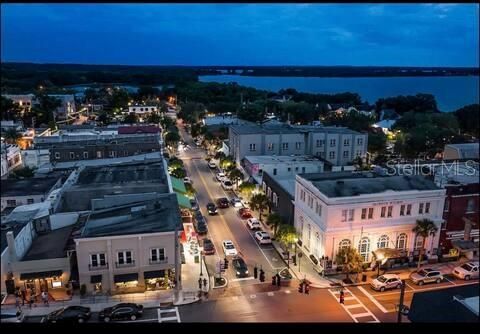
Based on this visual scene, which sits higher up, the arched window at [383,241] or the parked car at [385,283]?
the arched window at [383,241]

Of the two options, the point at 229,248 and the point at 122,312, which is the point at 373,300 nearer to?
the point at 229,248

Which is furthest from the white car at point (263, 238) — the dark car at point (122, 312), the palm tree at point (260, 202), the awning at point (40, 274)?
the awning at point (40, 274)

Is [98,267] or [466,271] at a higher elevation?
[98,267]

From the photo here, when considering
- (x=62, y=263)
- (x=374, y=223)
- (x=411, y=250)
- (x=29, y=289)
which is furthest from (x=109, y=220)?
(x=411, y=250)

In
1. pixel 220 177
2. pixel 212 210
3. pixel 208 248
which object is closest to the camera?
pixel 208 248

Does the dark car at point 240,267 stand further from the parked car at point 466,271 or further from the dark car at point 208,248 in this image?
the parked car at point 466,271

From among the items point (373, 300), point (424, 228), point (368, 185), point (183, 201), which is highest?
point (368, 185)

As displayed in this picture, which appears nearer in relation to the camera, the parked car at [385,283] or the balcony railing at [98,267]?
the balcony railing at [98,267]

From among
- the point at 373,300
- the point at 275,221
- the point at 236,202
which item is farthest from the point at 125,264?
the point at 236,202
